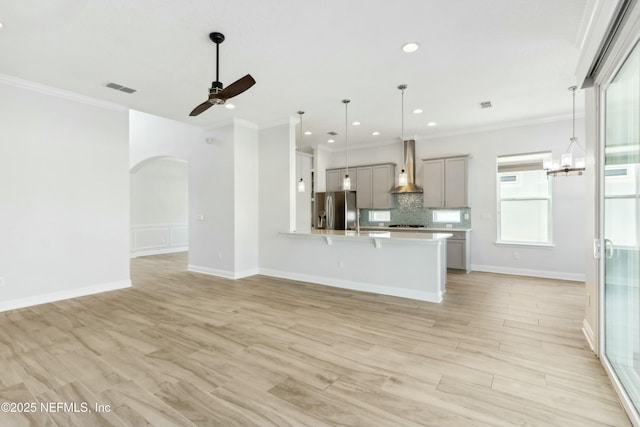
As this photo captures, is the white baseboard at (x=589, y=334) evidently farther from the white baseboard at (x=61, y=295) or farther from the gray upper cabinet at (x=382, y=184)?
the white baseboard at (x=61, y=295)

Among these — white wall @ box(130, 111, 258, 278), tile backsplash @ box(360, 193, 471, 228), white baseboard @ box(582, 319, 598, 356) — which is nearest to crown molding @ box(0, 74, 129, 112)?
white wall @ box(130, 111, 258, 278)

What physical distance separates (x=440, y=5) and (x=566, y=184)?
189 inches

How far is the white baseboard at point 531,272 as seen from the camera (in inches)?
216

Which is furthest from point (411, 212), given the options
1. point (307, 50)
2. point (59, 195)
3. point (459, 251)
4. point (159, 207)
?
point (159, 207)

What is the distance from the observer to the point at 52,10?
2.60 m

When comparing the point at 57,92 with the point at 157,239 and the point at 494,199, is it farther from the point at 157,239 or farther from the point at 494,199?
the point at 494,199

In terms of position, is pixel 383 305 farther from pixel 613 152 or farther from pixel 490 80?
pixel 490 80

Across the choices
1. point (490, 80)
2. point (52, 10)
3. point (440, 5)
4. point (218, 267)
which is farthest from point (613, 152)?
point (218, 267)

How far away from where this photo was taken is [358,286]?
4.93m

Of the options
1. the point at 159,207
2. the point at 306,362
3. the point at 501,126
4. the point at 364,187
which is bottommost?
the point at 306,362

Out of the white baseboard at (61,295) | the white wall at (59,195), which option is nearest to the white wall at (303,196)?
the white wall at (59,195)

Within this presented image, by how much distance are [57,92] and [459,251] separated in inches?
282

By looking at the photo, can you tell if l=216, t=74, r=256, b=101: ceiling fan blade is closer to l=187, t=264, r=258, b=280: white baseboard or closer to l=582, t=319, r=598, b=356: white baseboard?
l=187, t=264, r=258, b=280: white baseboard

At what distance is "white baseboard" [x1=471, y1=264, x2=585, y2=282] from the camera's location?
548 centimetres
